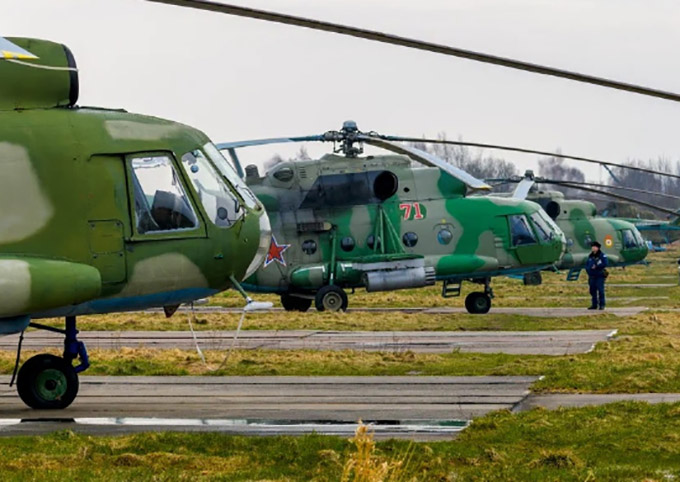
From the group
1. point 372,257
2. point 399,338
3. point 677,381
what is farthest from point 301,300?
point 677,381

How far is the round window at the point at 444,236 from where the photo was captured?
2820cm

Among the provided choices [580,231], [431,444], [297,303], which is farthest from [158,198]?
[580,231]

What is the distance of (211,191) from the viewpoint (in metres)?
12.6

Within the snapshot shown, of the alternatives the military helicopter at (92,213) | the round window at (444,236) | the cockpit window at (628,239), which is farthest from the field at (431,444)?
the cockpit window at (628,239)

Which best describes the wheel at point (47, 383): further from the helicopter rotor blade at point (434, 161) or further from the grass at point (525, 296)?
the grass at point (525, 296)

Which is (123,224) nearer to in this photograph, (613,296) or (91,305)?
(91,305)

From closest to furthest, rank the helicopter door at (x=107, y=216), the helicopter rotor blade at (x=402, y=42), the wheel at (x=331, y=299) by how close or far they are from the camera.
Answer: the helicopter rotor blade at (x=402, y=42)
the helicopter door at (x=107, y=216)
the wheel at (x=331, y=299)

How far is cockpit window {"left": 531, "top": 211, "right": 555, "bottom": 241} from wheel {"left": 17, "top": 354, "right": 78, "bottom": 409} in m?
18.0

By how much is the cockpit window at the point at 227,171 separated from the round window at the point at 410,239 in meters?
15.0

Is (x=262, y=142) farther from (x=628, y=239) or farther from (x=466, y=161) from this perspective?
(x=466, y=161)

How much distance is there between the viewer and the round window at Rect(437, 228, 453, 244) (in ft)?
92.5

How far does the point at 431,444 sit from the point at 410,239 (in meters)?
18.3

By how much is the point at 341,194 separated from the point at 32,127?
1592 cm

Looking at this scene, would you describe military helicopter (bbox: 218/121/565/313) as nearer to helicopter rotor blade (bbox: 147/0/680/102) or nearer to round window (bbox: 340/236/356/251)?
round window (bbox: 340/236/356/251)
